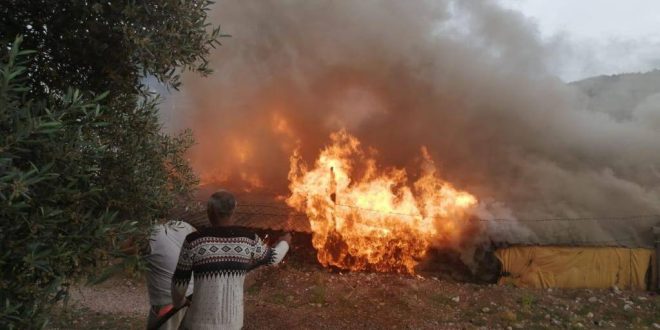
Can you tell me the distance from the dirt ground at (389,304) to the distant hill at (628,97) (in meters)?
10.4

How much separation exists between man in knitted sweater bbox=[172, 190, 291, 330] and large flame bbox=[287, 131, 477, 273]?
1021 cm

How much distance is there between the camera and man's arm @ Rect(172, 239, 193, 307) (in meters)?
3.32

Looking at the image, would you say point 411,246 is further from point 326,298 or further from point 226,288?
point 226,288

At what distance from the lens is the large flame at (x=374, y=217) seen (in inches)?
531

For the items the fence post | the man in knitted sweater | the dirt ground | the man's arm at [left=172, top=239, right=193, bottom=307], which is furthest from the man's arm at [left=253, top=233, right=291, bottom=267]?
the fence post

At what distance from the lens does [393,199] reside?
1452cm

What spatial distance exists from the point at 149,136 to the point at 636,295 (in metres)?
14.3

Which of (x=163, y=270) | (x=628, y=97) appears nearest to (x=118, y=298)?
(x=163, y=270)

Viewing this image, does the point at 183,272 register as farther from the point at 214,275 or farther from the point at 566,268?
the point at 566,268

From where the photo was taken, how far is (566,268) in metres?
13.1

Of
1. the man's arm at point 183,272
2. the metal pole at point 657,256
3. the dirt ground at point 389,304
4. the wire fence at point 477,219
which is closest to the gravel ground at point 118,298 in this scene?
the dirt ground at point 389,304

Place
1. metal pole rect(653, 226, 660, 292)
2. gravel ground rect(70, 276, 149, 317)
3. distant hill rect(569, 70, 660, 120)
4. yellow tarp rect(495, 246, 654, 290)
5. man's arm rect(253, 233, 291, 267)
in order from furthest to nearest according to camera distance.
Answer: distant hill rect(569, 70, 660, 120) < metal pole rect(653, 226, 660, 292) < yellow tarp rect(495, 246, 654, 290) < gravel ground rect(70, 276, 149, 317) < man's arm rect(253, 233, 291, 267)

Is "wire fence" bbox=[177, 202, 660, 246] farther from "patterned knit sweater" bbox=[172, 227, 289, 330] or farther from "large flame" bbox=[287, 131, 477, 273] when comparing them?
"patterned knit sweater" bbox=[172, 227, 289, 330]

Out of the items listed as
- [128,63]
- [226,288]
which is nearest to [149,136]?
[128,63]
